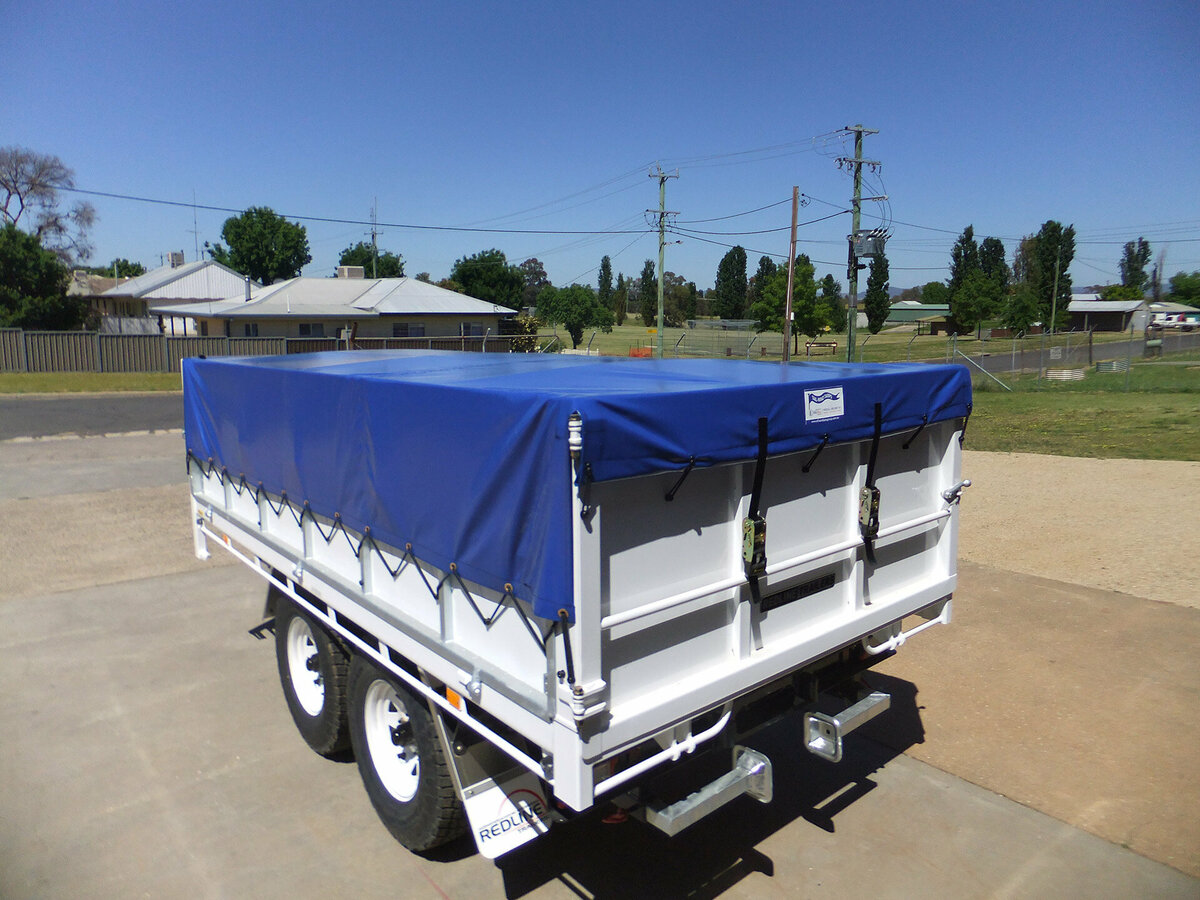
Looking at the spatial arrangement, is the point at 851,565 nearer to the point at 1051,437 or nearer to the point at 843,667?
the point at 843,667

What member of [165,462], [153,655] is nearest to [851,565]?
[153,655]

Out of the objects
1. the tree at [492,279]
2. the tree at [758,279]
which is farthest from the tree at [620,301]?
the tree at [492,279]

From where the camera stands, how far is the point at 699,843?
4.61m

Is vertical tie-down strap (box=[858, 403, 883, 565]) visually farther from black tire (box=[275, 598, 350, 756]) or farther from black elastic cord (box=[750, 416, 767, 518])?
black tire (box=[275, 598, 350, 756])

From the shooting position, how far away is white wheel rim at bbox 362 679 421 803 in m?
4.46

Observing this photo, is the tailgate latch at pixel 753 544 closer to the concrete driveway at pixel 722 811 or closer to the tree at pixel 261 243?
the concrete driveway at pixel 722 811

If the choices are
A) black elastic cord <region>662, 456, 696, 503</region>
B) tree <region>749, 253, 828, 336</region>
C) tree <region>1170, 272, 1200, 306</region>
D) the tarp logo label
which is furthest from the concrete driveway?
tree <region>1170, 272, 1200, 306</region>

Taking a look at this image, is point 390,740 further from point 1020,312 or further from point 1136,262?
point 1136,262

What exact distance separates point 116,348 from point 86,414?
16167mm

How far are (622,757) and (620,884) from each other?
4.40 ft

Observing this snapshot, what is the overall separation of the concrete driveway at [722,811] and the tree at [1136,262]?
136 metres

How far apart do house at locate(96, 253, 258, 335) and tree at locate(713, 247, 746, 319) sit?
157ft

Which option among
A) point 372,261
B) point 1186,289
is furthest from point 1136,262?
point 372,261

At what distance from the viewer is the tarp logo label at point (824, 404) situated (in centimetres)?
379
